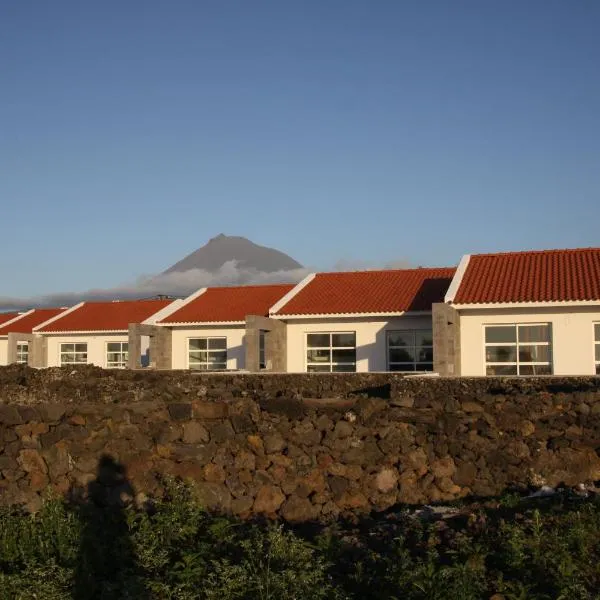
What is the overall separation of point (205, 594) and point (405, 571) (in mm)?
1766

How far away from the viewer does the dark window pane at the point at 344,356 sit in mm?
29969

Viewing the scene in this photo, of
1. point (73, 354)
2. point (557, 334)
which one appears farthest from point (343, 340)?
point (73, 354)

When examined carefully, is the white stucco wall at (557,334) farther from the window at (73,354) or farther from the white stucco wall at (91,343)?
the window at (73,354)

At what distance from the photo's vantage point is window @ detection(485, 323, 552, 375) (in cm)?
2612

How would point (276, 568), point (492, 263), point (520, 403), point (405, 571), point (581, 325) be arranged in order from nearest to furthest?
1. point (405, 571)
2. point (276, 568)
3. point (520, 403)
4. point (581, 325)
5. point (492, 263)

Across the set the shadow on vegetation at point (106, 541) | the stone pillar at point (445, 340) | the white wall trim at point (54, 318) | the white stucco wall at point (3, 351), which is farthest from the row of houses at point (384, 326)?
the shadow on vegetation at point (106, 541)

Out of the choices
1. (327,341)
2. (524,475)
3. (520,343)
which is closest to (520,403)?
(524,475)

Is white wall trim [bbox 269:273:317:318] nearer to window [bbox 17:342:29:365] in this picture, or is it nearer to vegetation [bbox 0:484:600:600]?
window [bbox 17:342:29:365]

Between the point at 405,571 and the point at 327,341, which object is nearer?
the point at 405,571

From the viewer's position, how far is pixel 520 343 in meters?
26.3

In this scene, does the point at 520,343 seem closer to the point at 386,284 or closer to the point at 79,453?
the point at 386,284

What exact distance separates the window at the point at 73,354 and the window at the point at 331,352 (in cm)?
1403

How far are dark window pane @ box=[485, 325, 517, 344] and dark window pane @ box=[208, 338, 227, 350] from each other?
12.0 meters

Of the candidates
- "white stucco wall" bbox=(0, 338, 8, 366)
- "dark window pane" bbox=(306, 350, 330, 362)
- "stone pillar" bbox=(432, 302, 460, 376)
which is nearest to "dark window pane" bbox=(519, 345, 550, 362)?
"stone pillar" bbox=(432, 302, 460, 376)
